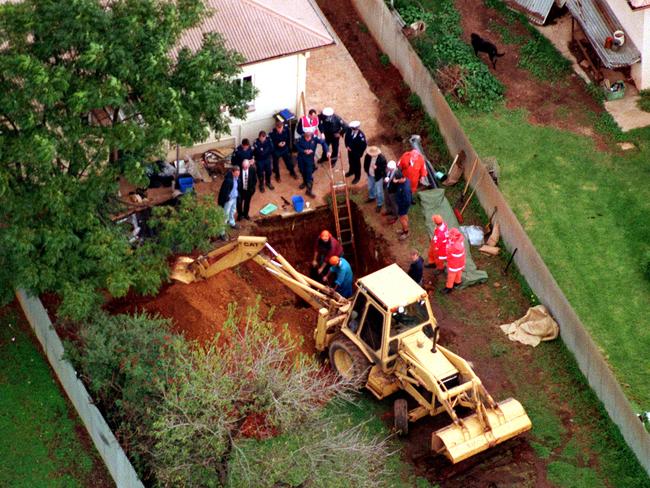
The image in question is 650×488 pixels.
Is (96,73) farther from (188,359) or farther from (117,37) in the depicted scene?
(188,359)

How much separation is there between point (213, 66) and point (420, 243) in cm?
727

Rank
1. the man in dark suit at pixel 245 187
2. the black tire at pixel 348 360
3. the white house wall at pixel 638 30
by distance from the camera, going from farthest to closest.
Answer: the white house wall at pixel 638 30 → the man in dark suit at pixel 245 187 → the black tire at pixel 348 360

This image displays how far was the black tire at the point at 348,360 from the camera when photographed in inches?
1021

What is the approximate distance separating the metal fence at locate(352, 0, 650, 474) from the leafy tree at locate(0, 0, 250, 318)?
7.11 m

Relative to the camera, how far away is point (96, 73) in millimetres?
23938

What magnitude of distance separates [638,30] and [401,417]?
13.0 metres

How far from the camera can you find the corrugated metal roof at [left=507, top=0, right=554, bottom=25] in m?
34.9

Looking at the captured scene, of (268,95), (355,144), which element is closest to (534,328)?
(355,144)

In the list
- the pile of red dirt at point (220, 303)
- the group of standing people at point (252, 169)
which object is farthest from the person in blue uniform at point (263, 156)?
the pile of red dirt at point (220, 303)

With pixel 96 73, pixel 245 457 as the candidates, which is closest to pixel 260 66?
pixel 96 73

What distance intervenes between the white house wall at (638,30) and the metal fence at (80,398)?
16425 millimetres

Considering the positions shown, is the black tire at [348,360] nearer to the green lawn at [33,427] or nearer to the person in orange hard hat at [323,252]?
the person in orange hard hat at [323,252]

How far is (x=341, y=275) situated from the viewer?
28.0 metres

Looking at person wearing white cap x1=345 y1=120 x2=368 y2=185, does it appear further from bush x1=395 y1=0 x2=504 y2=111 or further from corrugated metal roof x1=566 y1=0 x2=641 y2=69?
corrugated metal roof x1=566 y1=0 x2=641 y2=69
